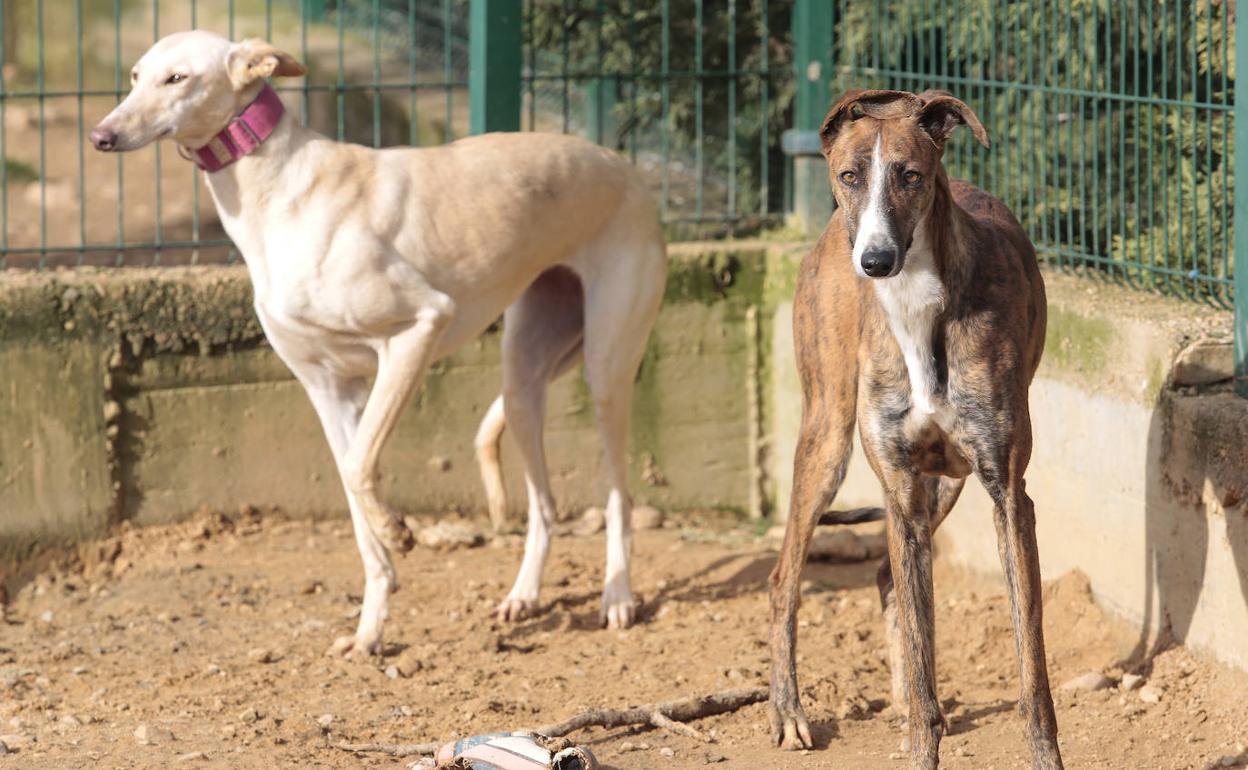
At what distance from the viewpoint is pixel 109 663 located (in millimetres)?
5723

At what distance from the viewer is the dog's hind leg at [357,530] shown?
18.8 feet

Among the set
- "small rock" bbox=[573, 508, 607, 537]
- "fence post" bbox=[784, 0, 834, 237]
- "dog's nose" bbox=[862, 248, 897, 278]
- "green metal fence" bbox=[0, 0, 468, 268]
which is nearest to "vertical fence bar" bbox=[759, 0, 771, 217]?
"fence post" bbox=[784, 0, 834, 237]

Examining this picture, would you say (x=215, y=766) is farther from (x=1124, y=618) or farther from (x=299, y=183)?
(x=1124, y=618)

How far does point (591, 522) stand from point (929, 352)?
375cm

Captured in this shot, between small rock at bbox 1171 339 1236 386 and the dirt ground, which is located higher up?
small rock at bbox 1171 339 1236 386

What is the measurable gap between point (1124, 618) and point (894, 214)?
2.25m

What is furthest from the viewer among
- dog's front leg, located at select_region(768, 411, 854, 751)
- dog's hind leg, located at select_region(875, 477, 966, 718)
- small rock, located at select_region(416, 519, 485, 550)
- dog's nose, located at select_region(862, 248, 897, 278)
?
small rock, located at select_region(416, 519, 485, 550)

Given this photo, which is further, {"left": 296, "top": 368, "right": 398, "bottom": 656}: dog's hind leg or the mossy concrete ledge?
the mossy concrete ledge

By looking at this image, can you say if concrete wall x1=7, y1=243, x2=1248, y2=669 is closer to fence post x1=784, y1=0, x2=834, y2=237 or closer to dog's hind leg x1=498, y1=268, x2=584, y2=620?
fence post x1=784, y1=0, x2=834, y2=237

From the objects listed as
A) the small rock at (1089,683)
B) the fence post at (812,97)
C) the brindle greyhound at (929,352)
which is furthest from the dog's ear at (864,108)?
the fence post at (812,97)

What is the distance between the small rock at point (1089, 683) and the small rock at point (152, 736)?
2.64 meters

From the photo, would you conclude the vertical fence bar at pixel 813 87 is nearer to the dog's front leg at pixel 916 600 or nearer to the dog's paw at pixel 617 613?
the dog's paw at pixel 617 613

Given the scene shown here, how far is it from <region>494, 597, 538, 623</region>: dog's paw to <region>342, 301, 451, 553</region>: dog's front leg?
2.24ft

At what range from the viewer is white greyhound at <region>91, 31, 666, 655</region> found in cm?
545
